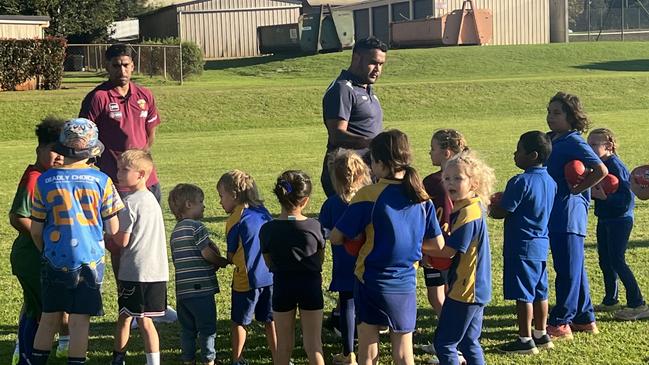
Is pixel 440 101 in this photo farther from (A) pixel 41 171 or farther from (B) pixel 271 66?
(A) pixel 41 171

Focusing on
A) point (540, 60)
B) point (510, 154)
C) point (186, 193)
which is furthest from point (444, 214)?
point (540, 60)

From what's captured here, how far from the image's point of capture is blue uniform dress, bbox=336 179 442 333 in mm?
5055

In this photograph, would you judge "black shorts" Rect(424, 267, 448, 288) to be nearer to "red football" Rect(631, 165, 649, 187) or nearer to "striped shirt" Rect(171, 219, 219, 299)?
"striped shirt" Rect(171, 219, 219, 299)

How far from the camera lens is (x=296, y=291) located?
5531 millimetres

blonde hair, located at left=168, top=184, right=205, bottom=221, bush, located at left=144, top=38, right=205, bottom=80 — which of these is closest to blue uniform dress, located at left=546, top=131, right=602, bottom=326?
blonde hair, located at left=168, top=184, right=205, bottom=221

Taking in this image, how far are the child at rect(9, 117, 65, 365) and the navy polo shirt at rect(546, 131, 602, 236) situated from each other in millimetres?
3484

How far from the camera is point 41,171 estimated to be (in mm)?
5805

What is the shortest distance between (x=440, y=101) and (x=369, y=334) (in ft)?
92.3

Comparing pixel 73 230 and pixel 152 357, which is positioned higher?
pixel 73 230

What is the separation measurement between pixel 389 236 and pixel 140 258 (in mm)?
1652

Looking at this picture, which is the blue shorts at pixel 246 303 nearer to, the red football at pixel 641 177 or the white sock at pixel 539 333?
the white sock at pixel 539 333

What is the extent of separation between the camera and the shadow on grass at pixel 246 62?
49966 millimetres

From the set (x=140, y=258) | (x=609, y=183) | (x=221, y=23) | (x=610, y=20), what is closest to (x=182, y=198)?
(x=140, y=258)

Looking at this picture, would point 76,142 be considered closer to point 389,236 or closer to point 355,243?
point 355,243
